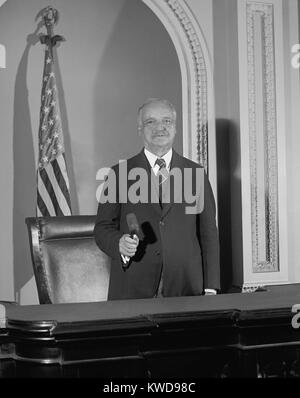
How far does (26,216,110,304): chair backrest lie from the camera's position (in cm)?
269

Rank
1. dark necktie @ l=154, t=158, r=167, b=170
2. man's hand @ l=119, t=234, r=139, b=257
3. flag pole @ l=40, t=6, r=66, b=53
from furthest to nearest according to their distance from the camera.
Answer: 1. flag pole @ l=40, t=6, r=66, b=53
2. dark necktie @ l=154, t=158, r=167, b=170
3. man's hand @ l=119, t=234, r=139, b=257

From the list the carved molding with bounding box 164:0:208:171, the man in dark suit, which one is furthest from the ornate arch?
the man in dark suit

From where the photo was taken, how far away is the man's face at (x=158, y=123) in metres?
2.44

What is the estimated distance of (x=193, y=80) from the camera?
459 centimetres

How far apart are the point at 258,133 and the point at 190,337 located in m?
2.96

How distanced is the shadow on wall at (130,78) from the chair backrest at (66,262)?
5.81 ft

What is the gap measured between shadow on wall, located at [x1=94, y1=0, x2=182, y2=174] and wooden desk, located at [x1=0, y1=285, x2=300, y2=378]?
2697 mm

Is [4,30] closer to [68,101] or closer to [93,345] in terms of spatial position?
[68,101]

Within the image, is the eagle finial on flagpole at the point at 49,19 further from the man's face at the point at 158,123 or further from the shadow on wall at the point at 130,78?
the man's face at the point at 158,123

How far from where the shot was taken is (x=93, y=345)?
66.4 inches

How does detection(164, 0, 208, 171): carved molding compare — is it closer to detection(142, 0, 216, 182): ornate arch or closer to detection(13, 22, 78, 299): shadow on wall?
detection(142, 0, 216, 182): ornate arch
